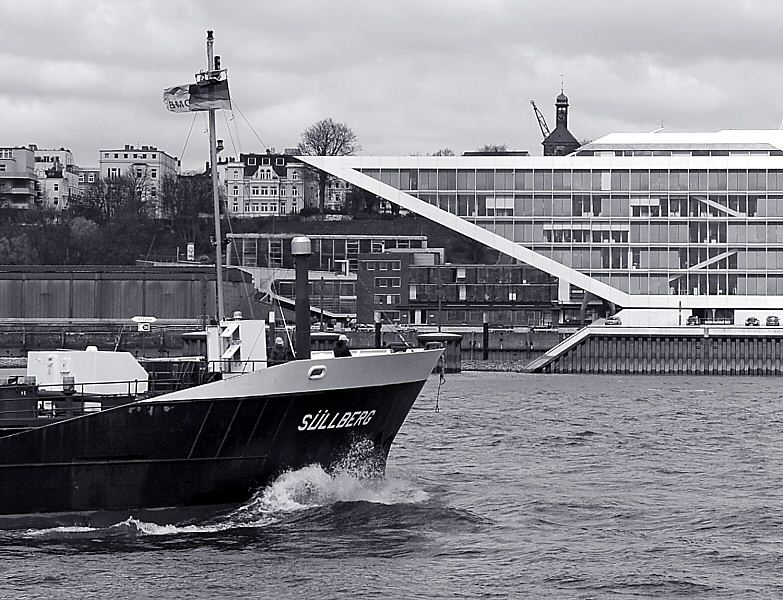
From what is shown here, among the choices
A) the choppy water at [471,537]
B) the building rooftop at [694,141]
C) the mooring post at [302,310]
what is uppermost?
the building rooftop at [694,141]

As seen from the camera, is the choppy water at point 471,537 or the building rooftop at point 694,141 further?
the building rooftop at point 694,141

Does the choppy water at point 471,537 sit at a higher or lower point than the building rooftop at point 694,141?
lower

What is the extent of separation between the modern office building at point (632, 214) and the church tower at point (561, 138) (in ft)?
228

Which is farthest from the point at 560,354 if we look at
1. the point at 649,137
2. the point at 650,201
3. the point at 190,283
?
the point at 190,283

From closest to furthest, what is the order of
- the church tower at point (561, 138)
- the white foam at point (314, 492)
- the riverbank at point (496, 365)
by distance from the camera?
1. the white foam at point (314, 492)
2. the riverbank at point (496, 365)
3. the church tower at point (561, 138)

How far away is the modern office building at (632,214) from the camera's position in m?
92.3

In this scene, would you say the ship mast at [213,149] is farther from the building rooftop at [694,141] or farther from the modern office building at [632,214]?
the building rooftop at [694,141]

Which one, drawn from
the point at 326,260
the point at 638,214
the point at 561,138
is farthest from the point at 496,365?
the point at 561,138

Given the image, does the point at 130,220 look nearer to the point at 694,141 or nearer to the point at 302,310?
the point at 694,141

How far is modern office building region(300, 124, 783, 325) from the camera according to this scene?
303 ft

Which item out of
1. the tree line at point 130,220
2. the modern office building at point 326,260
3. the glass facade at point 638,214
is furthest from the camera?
the tree line at point 130,220

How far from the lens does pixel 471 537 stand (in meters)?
25.6

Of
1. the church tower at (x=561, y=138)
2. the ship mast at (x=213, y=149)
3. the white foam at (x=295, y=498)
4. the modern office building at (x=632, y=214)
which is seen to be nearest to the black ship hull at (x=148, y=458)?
the white foam at (x=295, y=498)

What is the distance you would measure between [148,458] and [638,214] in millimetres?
72910
